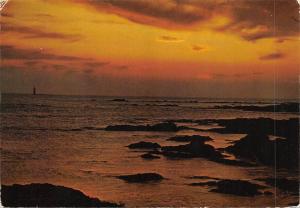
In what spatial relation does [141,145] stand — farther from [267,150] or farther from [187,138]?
[267,150]

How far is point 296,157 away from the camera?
9.92 ft

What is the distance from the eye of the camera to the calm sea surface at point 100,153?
295cm

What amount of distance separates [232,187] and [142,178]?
0.51 m

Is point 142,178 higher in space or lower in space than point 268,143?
lower

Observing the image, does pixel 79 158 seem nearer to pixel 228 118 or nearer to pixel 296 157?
pixel 228 118

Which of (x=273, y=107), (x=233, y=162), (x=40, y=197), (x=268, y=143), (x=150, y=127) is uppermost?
(x=273, y=107)

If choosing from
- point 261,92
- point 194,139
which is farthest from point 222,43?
point 194,139

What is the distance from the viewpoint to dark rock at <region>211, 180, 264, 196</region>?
2.99 meters

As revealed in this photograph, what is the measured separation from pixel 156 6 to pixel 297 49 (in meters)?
0.84

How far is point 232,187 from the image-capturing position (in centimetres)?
299

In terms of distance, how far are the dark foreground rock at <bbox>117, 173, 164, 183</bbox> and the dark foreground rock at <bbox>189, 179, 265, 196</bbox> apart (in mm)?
202

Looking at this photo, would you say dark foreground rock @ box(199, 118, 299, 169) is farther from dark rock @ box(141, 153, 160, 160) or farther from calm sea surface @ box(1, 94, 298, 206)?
dark rock @ box(141, 153, 160, 160)

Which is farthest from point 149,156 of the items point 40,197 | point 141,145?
point 40,197

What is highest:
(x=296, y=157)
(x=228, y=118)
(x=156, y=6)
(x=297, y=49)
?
(x=156, y=6)
